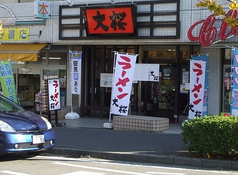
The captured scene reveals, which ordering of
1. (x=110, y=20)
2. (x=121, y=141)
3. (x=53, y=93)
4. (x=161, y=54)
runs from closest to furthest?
(x=121, y=141)
(x=53, y=93)
(x=110, y=20)
(x=161, y=54)

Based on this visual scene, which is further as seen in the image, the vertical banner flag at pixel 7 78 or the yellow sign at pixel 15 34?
the yellow sign at pixel 15 34

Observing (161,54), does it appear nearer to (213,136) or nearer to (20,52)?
(20,52)

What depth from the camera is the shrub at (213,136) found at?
9219 millimetres

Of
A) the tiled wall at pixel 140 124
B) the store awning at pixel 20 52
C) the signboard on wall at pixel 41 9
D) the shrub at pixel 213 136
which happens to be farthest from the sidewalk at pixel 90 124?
the shrub at pixel 213 136

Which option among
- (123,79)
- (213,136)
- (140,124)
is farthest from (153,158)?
(123,79)

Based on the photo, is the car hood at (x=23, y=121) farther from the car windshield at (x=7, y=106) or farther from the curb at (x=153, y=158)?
the curb at (x=153, y=158)

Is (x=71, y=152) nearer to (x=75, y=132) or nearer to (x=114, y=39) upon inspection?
(x=75, y=132)

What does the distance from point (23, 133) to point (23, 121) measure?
351 millimetres

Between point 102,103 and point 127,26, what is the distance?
3738 mm

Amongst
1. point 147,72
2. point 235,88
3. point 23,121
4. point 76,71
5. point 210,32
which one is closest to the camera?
point 23,121

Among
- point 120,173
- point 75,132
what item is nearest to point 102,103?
point 75,132

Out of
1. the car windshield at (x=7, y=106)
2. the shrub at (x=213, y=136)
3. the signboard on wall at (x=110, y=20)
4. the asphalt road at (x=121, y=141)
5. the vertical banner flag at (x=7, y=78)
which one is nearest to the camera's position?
the shrub at (x=213, y=136)

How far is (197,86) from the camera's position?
1405cm

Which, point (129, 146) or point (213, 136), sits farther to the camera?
point (129, 146)
